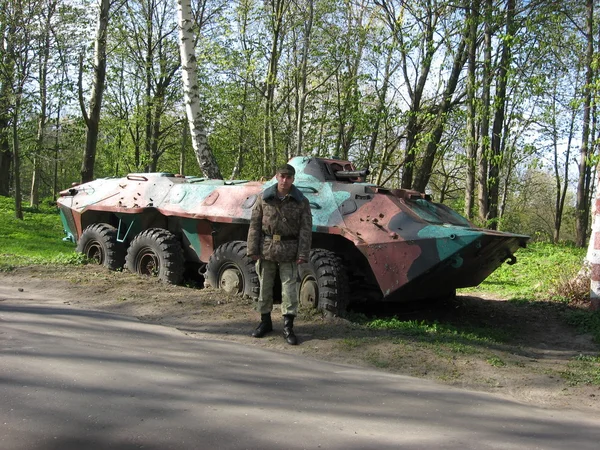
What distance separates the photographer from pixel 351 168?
30.9 feet

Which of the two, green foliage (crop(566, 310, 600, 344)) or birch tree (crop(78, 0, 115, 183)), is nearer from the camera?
green foliage (crop(566, 310, 600, 344))

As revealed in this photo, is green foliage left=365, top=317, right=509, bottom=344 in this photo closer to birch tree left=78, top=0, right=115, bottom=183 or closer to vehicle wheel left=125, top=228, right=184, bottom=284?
vehicle wheel left=125, top=228, right=184, bottom=284

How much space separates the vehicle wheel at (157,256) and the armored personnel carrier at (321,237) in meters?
0.02

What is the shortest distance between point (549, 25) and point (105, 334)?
1473 cm

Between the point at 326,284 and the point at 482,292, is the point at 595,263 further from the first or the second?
the point at 326,284

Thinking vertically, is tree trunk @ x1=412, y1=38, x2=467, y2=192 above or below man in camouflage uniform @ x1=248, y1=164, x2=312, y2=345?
above

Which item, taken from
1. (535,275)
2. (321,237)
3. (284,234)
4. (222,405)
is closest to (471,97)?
(535,275)

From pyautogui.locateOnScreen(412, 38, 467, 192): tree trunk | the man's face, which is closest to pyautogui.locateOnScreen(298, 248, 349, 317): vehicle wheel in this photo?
the man's face

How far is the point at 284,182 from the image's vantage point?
20.7 ft

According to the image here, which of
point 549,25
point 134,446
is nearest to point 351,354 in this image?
point 134,446

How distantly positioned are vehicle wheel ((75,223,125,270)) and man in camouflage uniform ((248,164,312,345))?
5112 millimetres

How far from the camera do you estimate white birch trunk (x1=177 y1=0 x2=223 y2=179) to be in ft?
42.0

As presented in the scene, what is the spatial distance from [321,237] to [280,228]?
198cm

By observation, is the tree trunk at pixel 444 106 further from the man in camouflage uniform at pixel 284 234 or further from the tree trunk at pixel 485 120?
the man in camouflage uniform at pixel 284 234
